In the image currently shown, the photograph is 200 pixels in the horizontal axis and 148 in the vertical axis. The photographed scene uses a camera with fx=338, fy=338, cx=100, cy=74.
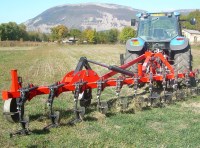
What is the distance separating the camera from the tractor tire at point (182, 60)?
810cm

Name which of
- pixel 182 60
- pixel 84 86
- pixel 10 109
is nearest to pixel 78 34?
pixel 182 60

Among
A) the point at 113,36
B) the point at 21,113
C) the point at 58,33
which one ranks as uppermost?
the point at 21,113

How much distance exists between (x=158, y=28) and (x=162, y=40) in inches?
18.7

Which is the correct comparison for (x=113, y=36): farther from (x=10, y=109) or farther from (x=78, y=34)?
(x=10, y=109)

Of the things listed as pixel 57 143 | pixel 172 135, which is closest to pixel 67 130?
pixel 57 143

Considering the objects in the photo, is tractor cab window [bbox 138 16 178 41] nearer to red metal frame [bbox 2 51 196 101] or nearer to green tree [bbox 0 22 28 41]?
red metal frame [bbox 2 51 196 101]

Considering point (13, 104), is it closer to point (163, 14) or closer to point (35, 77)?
point (163, 14)

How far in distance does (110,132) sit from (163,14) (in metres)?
5.01

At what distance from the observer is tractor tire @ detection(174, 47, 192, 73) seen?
8102 millimetres

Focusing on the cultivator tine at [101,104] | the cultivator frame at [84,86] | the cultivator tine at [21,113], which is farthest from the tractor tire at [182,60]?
the cultivator tine at [21,113]

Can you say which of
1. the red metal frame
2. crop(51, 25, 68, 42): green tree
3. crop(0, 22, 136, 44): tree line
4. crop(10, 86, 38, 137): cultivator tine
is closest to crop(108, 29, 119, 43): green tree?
crop(0, 22, 136, 44): tree line

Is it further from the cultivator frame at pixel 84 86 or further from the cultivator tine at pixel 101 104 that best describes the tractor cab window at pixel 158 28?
the cultivator tine at pixel 101 104

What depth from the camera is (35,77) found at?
1126 cm

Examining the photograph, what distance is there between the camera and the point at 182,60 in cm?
822
